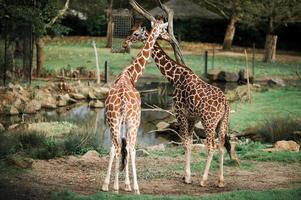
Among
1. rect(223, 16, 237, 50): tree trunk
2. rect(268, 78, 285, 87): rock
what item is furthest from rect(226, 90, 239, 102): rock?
rect(223, 16, 237, 50): tree trunk

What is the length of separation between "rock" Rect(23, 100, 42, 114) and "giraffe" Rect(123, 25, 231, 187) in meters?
8.49

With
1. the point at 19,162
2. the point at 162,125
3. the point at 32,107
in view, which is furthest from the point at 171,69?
the point at 32,107

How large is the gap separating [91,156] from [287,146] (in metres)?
3.96

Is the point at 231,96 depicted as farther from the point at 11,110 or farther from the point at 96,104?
the point at 11,110

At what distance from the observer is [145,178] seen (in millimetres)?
11148

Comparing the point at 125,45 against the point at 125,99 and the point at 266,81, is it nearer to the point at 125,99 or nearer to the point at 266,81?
the point at 125,99

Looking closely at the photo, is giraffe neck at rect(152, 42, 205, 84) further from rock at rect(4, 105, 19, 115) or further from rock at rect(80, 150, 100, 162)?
rock at rect(4, 105, 19, 115)

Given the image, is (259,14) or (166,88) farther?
(259,14)

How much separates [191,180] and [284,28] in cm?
3224

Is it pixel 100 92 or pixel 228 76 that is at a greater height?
pixel 228 76

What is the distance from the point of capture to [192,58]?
110ft

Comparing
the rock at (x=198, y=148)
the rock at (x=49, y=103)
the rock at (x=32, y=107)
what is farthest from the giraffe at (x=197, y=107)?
the rock at (x=49, y=103)

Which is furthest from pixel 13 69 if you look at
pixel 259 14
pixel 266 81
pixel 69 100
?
pixel 259 14

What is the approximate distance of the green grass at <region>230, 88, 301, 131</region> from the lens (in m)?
17.7
